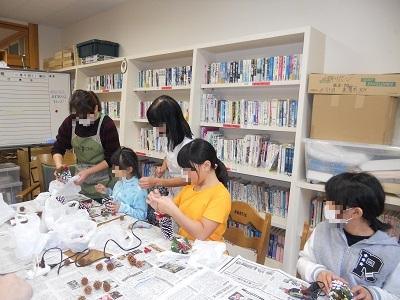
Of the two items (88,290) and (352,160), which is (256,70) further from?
(88,290)

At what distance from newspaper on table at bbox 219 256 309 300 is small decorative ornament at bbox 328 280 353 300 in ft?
0.38

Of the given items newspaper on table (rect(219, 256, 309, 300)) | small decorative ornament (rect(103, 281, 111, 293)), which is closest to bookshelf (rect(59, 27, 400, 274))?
newspaper on table (rect(219, 256, 309, 300))

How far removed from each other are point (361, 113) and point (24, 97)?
3371 millimetres

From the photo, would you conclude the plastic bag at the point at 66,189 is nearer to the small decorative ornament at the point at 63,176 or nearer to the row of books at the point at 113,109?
the small decorative ornament at the point at 63,176

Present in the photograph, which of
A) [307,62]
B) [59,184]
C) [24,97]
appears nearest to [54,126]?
[24,97]

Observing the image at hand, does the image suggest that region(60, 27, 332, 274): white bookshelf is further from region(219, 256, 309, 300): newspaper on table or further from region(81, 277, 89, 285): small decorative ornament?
region(81, 277, 89, 285): small decorative ornament

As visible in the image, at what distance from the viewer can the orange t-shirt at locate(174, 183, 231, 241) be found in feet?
4.31

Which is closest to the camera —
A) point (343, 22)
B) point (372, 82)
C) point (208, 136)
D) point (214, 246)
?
point (214, 246)

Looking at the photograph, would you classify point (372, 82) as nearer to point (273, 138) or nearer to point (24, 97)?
point (273, 138)

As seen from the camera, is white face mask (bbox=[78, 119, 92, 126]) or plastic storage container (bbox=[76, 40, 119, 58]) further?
plastic storage container (bbox=[76, 40, 119, 58])

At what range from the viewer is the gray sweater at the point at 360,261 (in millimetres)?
1008

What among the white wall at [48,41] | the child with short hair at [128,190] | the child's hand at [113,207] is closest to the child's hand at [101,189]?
the child with short hair at [128,190]

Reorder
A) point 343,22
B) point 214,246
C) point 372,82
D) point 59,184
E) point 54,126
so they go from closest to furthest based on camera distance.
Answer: point 214,246
point 372,82
point 59,184
point 343,22
point 54,126

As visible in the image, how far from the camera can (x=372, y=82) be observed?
1.61 m
